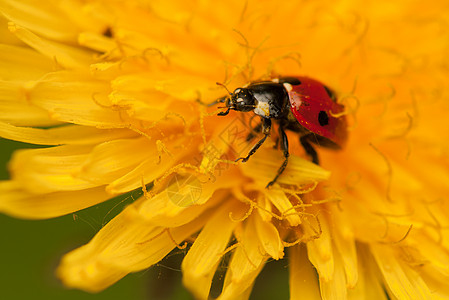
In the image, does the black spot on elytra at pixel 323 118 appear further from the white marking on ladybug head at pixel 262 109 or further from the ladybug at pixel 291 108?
the white marking on ladybug head at pixel 262 109

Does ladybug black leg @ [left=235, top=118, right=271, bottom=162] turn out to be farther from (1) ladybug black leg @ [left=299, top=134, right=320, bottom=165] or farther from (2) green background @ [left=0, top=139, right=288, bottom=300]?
(2) green background @ [left=0, top=139, right=288, bottom=300]

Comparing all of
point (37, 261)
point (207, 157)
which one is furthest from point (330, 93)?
point (37, 261)

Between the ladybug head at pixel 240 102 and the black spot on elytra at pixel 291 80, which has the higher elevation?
the black spot on elytra at pixel 291 80

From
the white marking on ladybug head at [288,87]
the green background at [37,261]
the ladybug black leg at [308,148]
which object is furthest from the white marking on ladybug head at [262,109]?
the green background at [37,261]

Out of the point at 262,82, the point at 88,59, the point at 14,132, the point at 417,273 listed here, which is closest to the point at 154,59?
the point at 88,59

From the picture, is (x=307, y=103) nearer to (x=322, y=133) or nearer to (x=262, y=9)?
(x=322, y=133)

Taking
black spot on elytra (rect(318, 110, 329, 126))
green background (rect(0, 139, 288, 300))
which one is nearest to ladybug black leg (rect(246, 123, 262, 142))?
black spot on elytra (rect(318, 110, 329, 126))
